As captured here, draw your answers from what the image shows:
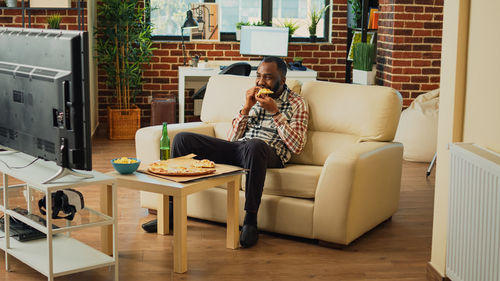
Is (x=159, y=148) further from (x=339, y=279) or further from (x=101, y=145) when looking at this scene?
(x=101, y=145)

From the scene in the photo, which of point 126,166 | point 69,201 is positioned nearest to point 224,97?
point 126,166

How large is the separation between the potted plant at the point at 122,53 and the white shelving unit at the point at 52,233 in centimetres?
364

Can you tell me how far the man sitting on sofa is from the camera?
379cm

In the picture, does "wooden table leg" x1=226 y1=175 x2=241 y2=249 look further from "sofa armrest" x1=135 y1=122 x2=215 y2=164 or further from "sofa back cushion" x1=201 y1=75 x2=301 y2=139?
"sofa back cushion" x1=201 y1=75 x2=301 y2=139

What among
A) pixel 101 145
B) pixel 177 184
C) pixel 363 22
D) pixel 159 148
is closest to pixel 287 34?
pixel 363 22

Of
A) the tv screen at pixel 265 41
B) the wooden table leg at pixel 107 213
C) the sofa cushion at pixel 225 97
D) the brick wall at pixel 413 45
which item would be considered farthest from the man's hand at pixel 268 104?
the tv screen at pixel 265 41

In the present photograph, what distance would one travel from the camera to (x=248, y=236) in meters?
3.78

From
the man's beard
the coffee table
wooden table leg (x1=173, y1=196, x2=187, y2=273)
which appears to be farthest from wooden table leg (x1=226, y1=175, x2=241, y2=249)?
the man's beard

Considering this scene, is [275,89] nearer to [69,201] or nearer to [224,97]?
[224,97]

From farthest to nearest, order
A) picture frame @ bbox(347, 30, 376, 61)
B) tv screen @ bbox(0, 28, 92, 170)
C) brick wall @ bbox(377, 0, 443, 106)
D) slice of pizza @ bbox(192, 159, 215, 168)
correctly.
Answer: picture frame @ bbox(347, 30, 376, 61), brick wall @ bbox(377, 0, 443, 106), slice of pizza @ bbox(192, 159, 215, 168), tv screen @ bbox(0, 28, 92, 170)

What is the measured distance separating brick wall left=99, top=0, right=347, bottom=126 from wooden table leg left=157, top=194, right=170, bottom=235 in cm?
398

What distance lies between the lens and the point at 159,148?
417cm

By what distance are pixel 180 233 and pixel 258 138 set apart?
92 centimetres

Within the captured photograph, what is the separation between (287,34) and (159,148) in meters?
3.62
